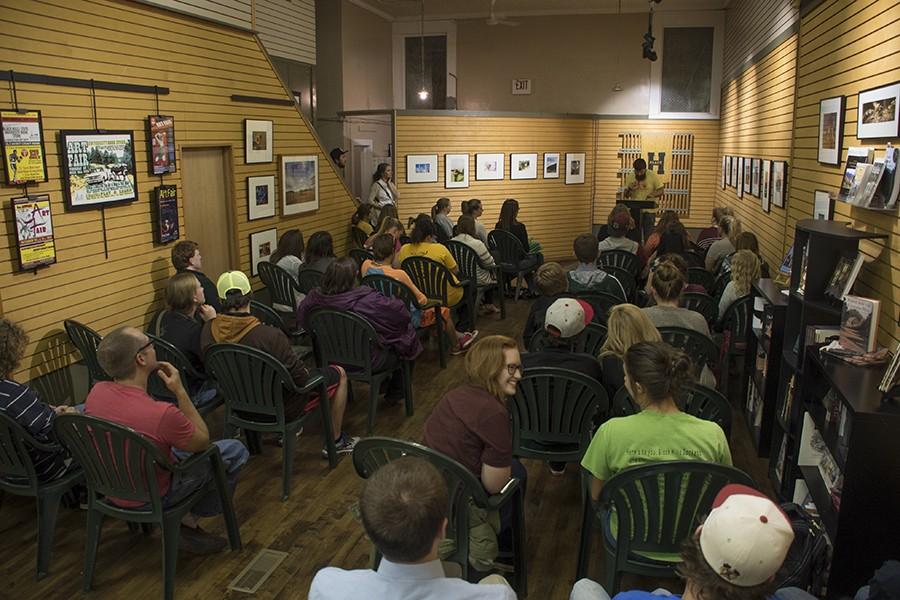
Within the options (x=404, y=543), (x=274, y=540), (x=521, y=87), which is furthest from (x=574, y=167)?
(x=404, y=543)

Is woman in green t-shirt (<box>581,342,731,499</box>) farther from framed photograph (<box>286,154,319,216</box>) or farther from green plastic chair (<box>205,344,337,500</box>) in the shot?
framed photograph (<box>286,154,319,216</box>)

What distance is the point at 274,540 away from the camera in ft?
13.2

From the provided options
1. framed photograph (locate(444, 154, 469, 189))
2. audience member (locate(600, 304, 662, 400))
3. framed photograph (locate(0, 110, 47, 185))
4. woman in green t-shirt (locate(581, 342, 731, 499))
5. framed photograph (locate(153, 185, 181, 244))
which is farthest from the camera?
framed photograph (locate(444, 154, 469, 189))

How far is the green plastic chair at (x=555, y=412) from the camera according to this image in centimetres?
390

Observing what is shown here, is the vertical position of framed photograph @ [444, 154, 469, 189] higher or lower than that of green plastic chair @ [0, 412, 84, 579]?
higher

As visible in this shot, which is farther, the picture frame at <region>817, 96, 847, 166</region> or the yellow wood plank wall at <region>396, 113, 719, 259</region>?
the yellow wood plank wall at <region>396, 113, 719, 259</region>

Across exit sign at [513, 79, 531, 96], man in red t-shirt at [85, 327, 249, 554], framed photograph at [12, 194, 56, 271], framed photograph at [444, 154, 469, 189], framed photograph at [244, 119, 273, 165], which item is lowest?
man in red t-shirt at [85, 327, 249, 554]

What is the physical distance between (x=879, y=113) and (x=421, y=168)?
861 cm

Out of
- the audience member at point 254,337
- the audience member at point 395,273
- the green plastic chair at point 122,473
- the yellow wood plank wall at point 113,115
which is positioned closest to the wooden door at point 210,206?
the yellow wood plank wall at point 113,115

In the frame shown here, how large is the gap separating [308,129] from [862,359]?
7592 mm

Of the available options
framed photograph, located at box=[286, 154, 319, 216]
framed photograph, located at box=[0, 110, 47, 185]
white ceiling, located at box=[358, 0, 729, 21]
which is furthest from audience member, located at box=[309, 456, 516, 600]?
white ceiling, located at box=[358, 0, 729, 21]

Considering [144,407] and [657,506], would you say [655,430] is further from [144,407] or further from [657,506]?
[144,407]

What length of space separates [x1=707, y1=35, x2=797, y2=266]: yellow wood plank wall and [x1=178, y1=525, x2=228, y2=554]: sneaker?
20.2 feet

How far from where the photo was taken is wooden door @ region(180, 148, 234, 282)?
24.1ft
